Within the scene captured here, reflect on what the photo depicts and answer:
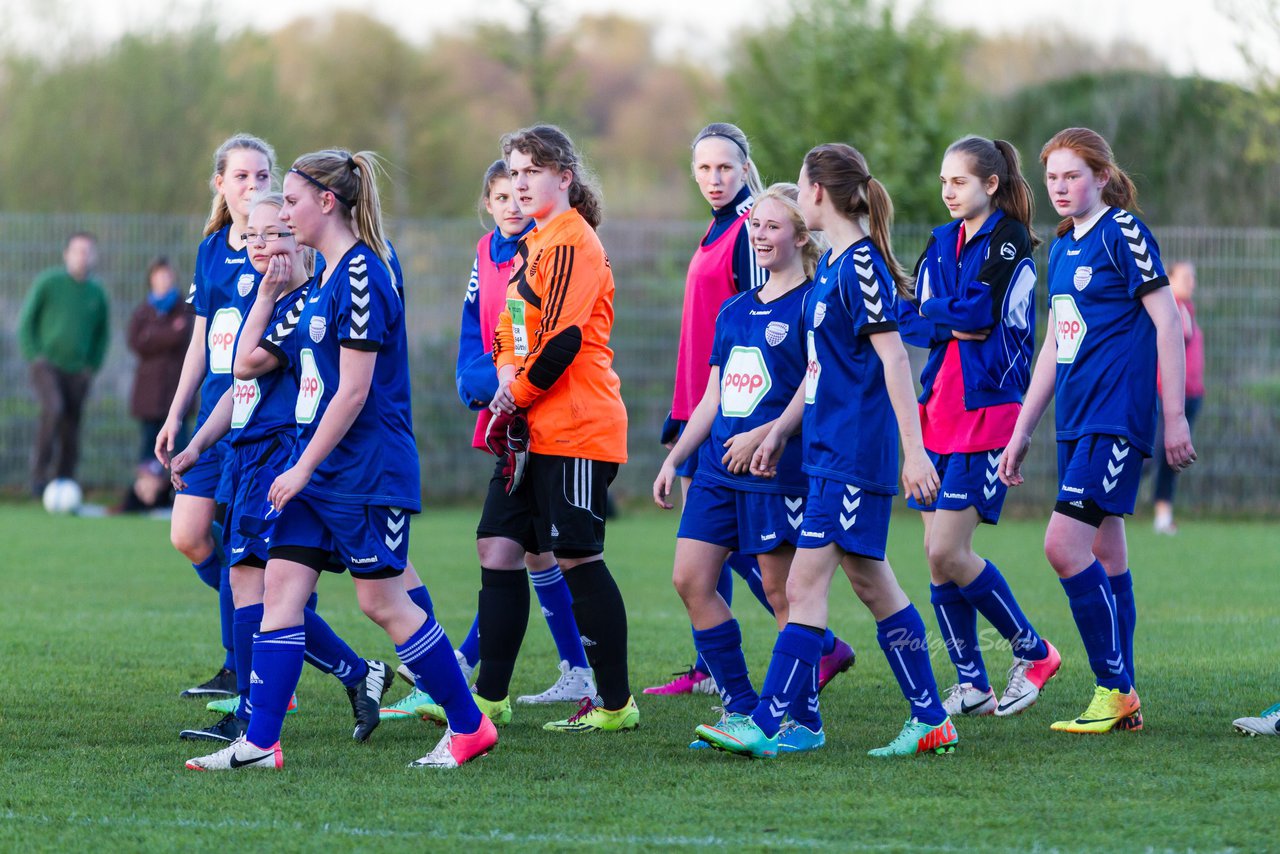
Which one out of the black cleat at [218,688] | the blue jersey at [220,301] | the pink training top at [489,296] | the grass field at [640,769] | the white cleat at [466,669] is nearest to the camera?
the grass field at [640,769]

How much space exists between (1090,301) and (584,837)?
8.61 ft

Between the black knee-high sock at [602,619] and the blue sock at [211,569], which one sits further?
the blue sock at [211,569]

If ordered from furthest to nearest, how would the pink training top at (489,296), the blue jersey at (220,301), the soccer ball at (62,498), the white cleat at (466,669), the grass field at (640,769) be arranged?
the soccer ball at (62,498)
the white cleat at (466,669)
the pink training top at (489,296)
the blue jersey at (220,301)
the grass field at (640,769)

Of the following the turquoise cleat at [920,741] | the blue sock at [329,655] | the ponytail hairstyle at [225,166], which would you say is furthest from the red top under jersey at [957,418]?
the ponytail hairstyle at [225,166]

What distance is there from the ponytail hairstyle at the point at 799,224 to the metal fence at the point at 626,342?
9.68 metres

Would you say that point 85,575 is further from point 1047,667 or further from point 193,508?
point 1047,667

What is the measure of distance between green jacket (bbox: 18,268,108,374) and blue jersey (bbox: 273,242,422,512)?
33.1 feet

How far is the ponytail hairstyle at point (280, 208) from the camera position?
509 cm

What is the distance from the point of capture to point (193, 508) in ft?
19.3

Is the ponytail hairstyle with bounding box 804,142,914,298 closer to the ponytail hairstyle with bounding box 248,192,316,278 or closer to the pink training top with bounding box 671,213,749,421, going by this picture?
the pink training top with bounding box 671,213,749,421

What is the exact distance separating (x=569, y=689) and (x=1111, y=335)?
7.81 feet

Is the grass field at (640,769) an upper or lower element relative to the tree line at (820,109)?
lower

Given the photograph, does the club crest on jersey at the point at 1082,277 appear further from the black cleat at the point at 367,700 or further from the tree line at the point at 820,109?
the tree line at the point at 820,109

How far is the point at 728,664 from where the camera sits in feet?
17.1
